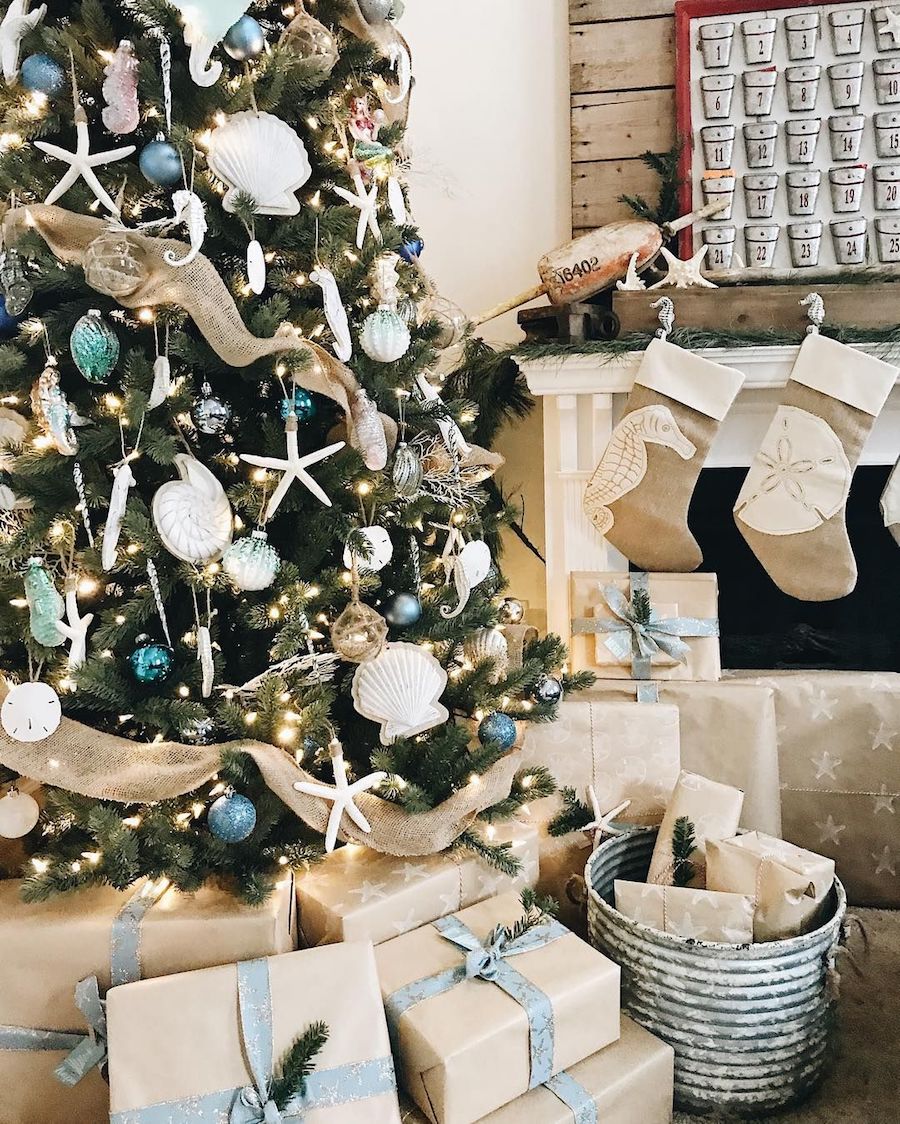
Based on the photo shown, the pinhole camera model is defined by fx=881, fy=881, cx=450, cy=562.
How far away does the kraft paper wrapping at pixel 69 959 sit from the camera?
121 cm

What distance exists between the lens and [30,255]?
1.19 metres

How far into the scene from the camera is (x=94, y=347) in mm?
1179

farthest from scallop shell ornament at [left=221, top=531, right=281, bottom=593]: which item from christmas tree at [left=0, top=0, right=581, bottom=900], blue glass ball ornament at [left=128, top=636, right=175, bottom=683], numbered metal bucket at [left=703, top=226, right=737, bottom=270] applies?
numbered metal bucket at [left=703, top=226, right=737, bottom=270]

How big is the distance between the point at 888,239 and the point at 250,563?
1719 mm

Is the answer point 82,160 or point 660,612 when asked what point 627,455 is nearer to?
point 660,612

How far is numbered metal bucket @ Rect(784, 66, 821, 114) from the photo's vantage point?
81.0 inches

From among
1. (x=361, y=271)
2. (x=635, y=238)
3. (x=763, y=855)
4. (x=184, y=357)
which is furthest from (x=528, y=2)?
(x=763, y=855)

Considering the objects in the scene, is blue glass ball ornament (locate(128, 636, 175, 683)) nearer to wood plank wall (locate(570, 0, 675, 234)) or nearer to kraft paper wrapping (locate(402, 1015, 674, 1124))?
kraft paper wrapping (locate(402, 1015, 674, 1124))

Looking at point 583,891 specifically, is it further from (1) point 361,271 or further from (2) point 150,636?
(1) point 361,271

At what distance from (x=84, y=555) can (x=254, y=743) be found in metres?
0.36

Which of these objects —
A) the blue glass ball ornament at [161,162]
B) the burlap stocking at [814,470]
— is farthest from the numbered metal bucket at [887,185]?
the blue glass ball ornament at [161,162]

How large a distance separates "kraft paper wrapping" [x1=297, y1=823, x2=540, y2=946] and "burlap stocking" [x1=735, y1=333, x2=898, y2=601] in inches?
35.4

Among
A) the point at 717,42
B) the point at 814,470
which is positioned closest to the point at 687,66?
the point at 717,42

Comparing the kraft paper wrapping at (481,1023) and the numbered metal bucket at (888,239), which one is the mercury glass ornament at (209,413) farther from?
the numbered metal bucket at (888,239)
